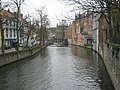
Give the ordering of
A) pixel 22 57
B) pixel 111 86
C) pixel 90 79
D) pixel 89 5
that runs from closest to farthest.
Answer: pixel 89 5 < pixel 111 86 < pixel 90 79 < pixel 22 57

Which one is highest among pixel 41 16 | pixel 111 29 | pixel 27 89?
pixel 41 16

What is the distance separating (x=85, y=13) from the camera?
17438mm

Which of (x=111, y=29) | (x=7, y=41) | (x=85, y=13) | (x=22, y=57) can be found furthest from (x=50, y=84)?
(x=7, y=41)

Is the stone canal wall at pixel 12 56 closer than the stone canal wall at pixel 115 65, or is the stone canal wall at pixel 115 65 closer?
the stone canal wall at pixel 115 65

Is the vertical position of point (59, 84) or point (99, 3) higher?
point (99, 3)

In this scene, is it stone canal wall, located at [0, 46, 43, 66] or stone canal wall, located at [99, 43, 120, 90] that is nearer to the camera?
stone canal wall, located at [99, 43, 120, 90]

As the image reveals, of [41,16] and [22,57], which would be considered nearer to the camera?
[22,57]

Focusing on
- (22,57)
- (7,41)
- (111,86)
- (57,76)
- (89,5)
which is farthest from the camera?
(7,41)

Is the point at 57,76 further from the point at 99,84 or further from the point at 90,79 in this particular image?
the point at 99,84

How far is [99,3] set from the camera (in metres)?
18.1

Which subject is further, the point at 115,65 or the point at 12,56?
the point at 12,56

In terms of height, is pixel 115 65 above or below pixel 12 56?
above

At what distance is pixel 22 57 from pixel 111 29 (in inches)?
681

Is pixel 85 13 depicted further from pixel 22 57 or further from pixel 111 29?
pixel 22 57
